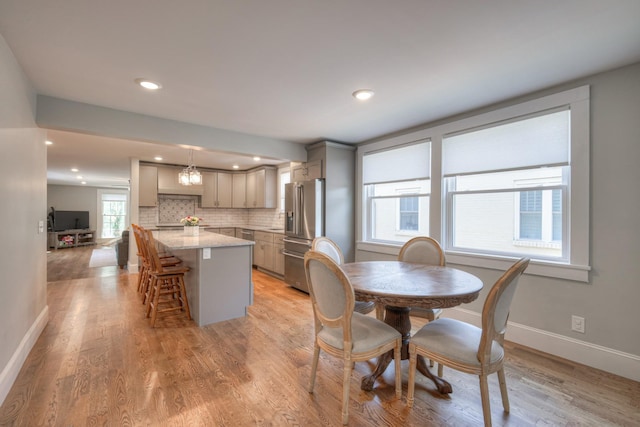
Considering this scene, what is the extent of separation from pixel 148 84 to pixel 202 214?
4891 mm

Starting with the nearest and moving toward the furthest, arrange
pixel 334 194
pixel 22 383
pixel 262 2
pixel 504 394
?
pixel 262 2, pixel 504 394, pixel 22 383, pixel 334 194

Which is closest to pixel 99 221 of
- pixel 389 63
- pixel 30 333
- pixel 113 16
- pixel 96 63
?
pixel 30 333

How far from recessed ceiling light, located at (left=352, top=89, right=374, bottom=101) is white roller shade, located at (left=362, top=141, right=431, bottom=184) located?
125 cm

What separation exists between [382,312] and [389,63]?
2044mm

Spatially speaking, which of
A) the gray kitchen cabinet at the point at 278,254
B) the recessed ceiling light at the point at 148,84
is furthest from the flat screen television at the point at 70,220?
the recessed ceiling light at the point at 148,84

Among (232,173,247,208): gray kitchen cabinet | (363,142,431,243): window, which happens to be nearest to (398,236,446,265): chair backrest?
(363,142,431,243): window

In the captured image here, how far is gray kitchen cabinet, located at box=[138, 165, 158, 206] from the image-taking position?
5.97m

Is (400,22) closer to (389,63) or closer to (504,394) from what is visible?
(389,63)

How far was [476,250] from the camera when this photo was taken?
10.4 ft

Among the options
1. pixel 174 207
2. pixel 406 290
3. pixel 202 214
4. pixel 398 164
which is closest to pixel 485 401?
pixel 406 290

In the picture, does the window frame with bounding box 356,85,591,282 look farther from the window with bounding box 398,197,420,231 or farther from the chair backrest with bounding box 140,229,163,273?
the chair backrest with bounding box 140,229,163,273

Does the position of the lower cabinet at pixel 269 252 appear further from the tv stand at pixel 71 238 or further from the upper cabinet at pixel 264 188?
the tv stand at pixel 71 238

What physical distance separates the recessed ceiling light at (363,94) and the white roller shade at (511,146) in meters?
1.23

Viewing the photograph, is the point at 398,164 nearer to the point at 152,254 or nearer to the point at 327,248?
the point at 327,248
